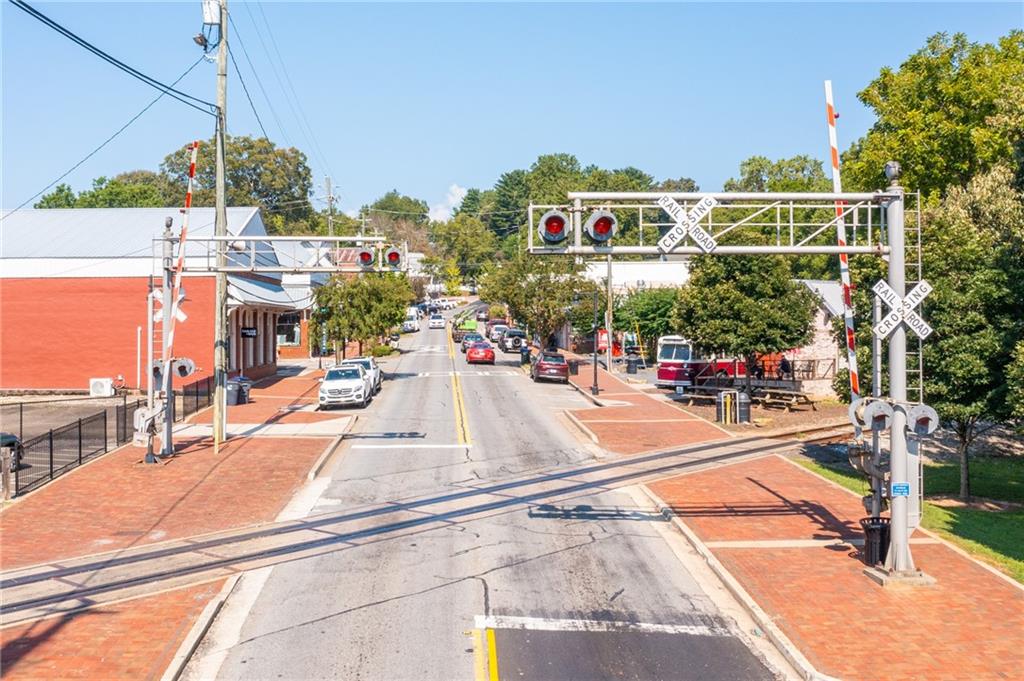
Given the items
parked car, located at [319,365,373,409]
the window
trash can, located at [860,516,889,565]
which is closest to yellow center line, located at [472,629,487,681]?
trash can, located at [860,516,889,565]

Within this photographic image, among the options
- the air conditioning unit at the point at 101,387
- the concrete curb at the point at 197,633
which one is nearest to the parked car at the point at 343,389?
the air conditioning unit at the point at 101,387

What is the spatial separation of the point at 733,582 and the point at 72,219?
4464 cm

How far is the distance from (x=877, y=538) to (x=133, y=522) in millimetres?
14075

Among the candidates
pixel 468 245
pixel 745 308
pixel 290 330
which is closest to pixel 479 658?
pixel 745 308

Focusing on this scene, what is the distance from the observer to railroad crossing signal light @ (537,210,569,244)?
1473 cm

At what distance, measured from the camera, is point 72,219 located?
48.7 meters

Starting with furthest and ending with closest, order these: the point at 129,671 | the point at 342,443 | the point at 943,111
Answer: the point at 943,111
the point at 342,443
the point at 129,671

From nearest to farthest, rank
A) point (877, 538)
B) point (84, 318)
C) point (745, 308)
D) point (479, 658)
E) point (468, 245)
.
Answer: point (479, 658) → point (877, 538) → point (745, 308) → point (84, 318) → point (468, 245)

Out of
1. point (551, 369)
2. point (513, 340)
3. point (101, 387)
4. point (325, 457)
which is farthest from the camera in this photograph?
point (513, 340)

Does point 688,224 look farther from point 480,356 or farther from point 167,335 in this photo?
point 480,356

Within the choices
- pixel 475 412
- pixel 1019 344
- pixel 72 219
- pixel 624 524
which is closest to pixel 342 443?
pixel 475 412

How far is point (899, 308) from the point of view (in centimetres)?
1500

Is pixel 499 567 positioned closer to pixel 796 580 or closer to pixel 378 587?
pixel 378 587

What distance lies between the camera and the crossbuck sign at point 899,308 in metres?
14.9
